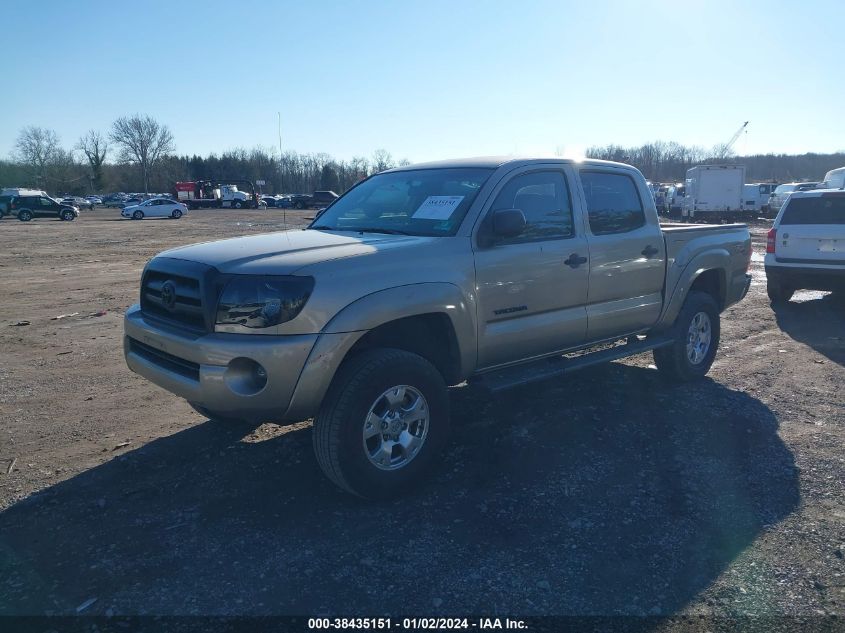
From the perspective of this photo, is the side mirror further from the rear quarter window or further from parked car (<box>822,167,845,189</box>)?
parked car (<box>822,167,845,189</box>)

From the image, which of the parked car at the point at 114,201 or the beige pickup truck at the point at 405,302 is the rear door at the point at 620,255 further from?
the parked car at the point at 114,201

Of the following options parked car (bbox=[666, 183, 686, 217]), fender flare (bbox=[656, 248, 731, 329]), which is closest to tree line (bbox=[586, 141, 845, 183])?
parked car (bbox=[666, 183, 686, 217])

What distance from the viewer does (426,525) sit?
145 inches

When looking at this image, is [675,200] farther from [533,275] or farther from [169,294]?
[169,294]

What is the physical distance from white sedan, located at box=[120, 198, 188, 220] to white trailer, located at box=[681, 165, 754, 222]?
36.9 m

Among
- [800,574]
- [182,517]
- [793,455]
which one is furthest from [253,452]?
[793,455]

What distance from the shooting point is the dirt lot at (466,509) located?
121 inches

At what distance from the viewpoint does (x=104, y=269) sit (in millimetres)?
15906

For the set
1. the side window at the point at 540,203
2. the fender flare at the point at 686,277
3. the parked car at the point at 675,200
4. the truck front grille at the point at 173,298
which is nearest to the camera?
the truck front grille at the point at 173,298

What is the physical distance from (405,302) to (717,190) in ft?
112

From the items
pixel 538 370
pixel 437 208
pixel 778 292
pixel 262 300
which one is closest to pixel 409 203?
pixel 437 208

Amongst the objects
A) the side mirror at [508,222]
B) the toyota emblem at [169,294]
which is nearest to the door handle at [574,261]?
the side mirror at [508,222]

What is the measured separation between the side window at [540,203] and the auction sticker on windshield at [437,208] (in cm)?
28

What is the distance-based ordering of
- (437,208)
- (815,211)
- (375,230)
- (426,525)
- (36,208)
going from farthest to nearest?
(36,208) < (815,211) < (375,230) < (437,208) < (426,525)
